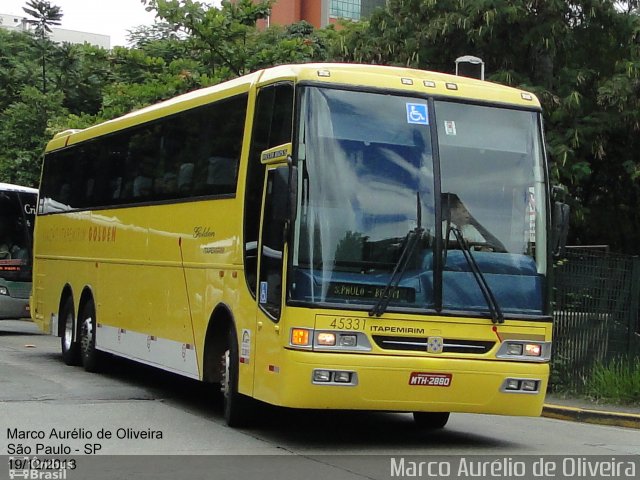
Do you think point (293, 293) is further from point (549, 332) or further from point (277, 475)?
point (549, 332)

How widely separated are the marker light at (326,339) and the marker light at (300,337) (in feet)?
0.34

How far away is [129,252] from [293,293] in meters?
5.94

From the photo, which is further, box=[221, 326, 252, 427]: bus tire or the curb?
the curb

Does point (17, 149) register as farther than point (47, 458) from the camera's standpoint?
Yes

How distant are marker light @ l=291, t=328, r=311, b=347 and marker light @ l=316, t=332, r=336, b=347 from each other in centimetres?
10

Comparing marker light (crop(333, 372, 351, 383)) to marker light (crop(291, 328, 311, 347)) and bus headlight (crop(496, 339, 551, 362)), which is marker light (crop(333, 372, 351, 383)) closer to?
marker light (crop(291, 328, 311, 347))

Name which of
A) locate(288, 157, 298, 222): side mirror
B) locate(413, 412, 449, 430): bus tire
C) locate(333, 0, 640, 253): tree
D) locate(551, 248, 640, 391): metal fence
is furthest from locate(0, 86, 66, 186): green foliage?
locate(288, 157, 298, 222): side mirror

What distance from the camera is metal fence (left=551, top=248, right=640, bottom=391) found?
634 inches

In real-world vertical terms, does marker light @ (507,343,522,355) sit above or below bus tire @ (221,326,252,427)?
above

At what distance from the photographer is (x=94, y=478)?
859 cm

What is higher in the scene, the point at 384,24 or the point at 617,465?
the point at 384,24

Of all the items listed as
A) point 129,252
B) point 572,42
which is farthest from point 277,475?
point 572,42

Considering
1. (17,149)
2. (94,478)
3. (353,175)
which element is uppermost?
(17,149)

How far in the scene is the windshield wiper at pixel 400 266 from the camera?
10066 millimetres
